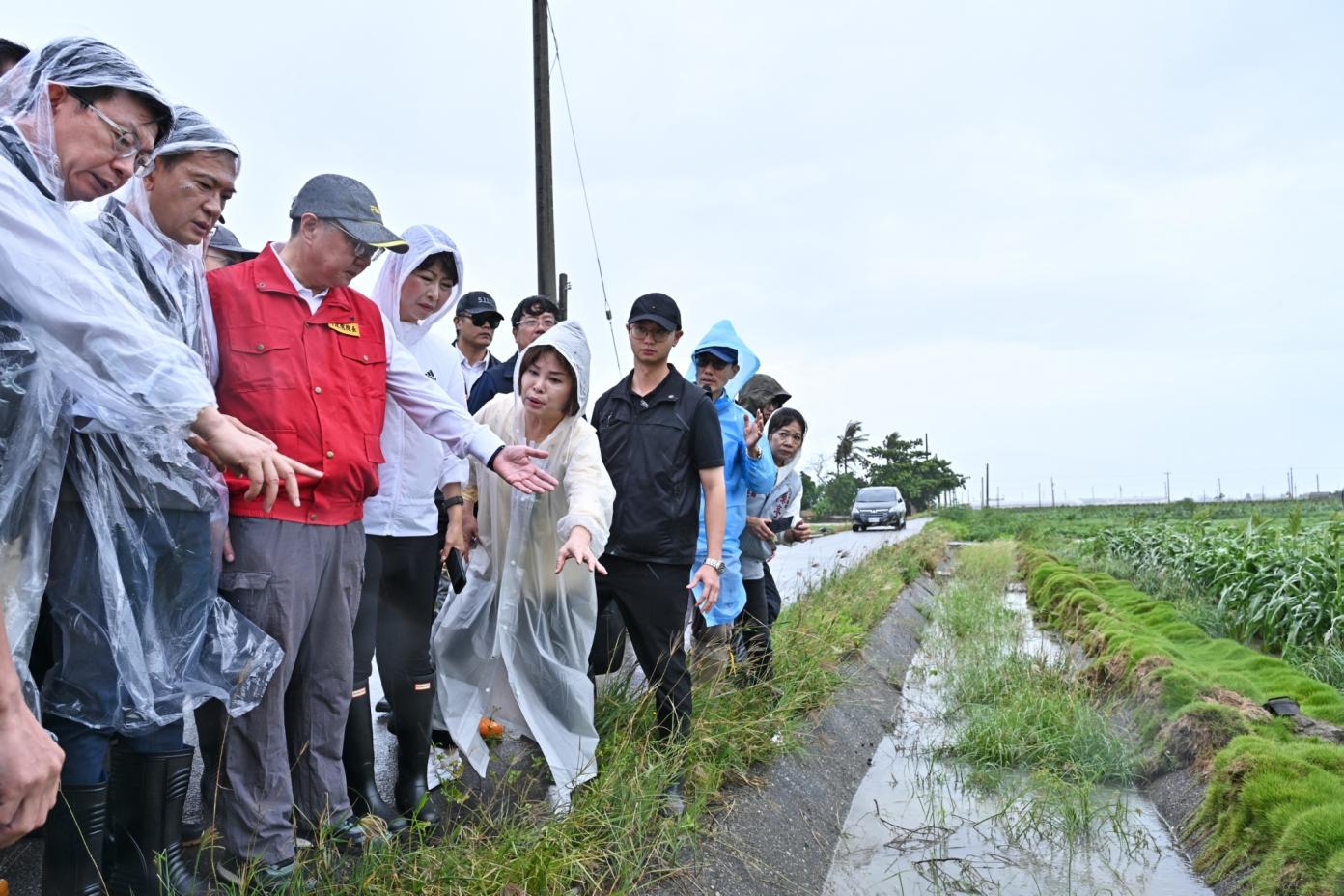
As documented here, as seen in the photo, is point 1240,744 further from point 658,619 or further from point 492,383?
point 492,383

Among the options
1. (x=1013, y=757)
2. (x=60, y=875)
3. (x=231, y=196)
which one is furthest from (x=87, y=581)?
(x=1013, y=757)

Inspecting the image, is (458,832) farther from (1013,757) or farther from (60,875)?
(1013,757)

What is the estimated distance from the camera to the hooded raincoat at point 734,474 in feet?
16.5

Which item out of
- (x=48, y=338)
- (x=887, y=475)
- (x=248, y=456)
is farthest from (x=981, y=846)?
(x=887, y=475)

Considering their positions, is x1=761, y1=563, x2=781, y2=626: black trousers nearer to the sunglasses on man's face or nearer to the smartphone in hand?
the sunglasses on man's face

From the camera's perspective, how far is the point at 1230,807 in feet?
14.6

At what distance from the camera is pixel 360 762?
343cm

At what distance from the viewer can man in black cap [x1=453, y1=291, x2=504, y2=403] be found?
5.43m

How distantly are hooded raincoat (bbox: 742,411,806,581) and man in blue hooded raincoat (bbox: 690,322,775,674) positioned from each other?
0.47 ft

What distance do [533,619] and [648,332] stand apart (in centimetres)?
117

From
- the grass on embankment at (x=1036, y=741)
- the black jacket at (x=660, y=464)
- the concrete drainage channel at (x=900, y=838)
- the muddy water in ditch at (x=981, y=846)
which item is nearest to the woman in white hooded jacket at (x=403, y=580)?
the black jacket at (x=660, y=464)

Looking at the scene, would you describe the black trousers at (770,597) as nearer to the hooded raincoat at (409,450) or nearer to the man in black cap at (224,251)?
the hooded raincoat at (409,450)

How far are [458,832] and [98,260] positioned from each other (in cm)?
179

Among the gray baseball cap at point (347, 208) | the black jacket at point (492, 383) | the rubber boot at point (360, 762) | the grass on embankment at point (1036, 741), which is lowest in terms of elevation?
the grass on embankment at point (1036, 741)
